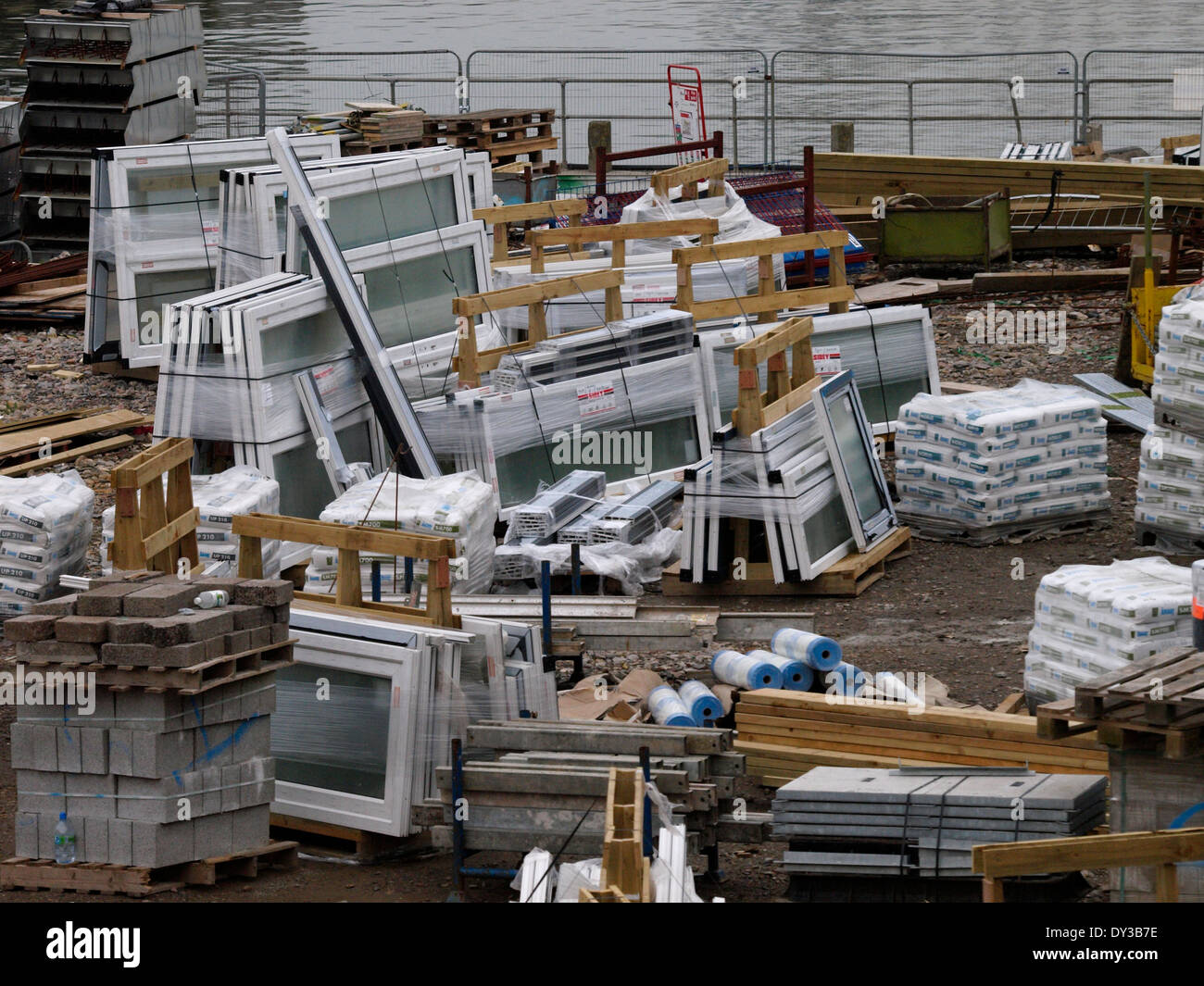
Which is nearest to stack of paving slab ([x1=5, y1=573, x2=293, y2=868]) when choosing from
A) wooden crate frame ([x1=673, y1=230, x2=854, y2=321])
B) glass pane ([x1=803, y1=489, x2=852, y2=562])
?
glass pane ([x1=803, y1=489, x2=852, y2=562])

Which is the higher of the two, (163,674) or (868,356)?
(868,356)

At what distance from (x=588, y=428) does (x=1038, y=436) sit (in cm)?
356

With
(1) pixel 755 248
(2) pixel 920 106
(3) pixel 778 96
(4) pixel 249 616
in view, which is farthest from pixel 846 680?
(3) pixel 778 96

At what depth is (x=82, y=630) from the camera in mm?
7973

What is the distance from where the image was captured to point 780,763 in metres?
9.72

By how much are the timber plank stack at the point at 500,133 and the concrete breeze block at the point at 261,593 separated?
676 inches

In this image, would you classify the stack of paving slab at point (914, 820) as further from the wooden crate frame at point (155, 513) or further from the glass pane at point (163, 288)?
the glass pane at point (163, 288)

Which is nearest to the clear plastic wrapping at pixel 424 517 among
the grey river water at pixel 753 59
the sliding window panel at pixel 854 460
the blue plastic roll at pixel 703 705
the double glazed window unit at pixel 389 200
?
the blue plastic roll at pixel 703 705

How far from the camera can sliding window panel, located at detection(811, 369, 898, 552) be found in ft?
42.3

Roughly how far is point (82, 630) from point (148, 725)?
54cm

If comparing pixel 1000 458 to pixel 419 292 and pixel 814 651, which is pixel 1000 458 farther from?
pixel 419 292

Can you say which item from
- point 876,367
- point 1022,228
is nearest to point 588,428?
point 876,367

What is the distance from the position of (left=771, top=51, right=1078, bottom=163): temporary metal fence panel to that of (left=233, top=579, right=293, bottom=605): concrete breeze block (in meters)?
23.6
